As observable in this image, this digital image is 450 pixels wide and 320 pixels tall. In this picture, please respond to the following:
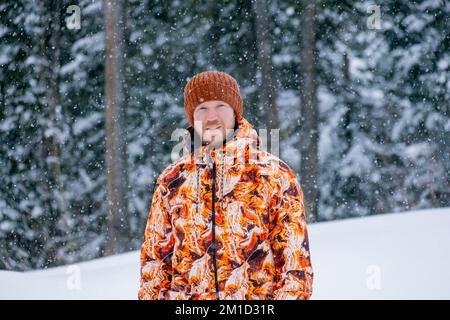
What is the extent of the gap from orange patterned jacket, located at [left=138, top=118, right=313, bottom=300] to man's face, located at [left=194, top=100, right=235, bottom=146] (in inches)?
1.9

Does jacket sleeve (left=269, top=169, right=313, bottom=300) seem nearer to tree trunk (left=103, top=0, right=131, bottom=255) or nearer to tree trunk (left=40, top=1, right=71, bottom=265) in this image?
tree trunk (left=103, top=0, right=131, bottom=255)

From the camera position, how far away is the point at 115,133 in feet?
27.7

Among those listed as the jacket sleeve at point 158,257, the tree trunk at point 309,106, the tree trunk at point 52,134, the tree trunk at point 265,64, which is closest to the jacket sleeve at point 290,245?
the jacket sleeve at point 158,257

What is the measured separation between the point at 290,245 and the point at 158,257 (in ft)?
1.86

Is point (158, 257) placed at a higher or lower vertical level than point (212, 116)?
lower

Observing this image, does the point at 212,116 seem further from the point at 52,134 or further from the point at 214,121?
the point at 52,134

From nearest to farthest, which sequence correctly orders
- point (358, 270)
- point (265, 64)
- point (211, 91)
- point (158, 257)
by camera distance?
point (158, 257), point (211, 91), point (358, 270), point (265, 64)

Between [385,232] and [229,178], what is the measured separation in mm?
3622

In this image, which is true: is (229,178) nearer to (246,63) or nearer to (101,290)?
(101,290)

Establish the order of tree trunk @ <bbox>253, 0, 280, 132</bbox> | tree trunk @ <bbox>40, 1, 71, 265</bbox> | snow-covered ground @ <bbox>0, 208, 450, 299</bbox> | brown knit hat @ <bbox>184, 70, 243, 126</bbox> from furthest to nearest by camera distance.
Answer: tree trunk @ <bbox>40, 1, 71, 265</bbox>, tree trunk @ <bbox>253, 0, 280, 132</bbox>, snow-covered ground @ <bbox>0, 208, 450, 299</bbox>, brown knit hat @ <bbox>184, 70, 243, 126</bbox>

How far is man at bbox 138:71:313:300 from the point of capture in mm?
1659

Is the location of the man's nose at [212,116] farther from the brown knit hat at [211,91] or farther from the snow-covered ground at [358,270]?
the snow-covered ground at [358,270]

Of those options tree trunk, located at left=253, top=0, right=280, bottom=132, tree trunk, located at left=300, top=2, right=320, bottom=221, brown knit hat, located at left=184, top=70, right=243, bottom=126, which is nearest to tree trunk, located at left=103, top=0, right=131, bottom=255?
tree trunk, located at left=253, top=0, right=280, bottom=132

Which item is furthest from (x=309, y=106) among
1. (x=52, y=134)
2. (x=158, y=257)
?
(x=158, y=257)
